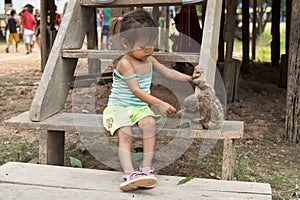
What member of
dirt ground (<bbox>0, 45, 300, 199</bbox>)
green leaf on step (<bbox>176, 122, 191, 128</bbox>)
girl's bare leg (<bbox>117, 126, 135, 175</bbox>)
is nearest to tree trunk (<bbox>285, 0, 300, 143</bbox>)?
dirt ground (<bbox>0, 45, 300, 199</bbox>)

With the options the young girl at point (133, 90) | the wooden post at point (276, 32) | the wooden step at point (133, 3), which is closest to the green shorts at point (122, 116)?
the young girl at point (133, 90)

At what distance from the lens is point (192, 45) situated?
26.3ft

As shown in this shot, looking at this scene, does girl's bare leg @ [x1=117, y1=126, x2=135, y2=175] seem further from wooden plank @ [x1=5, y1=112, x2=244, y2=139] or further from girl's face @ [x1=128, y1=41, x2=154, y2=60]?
girl's face @ [x1=128, y1=41, x2=154, y2=60]

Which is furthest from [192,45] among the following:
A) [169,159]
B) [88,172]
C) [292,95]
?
[88,172]

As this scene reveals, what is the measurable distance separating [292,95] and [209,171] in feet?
4.72

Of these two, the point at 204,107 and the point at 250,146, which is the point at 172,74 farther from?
the point at 250,146

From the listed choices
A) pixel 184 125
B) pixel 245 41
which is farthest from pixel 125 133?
pixel 245 41

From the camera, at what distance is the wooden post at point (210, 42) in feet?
9.97

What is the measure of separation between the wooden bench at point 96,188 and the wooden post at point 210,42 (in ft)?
2.32

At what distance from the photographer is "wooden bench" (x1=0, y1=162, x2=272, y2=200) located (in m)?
2.57

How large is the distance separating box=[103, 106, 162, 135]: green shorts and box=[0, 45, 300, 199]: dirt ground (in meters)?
0.89

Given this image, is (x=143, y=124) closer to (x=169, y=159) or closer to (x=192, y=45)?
(x=169, y=159)

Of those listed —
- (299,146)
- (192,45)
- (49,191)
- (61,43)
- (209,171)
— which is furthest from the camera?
(192,45)

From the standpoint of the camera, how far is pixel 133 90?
9.49 ft
